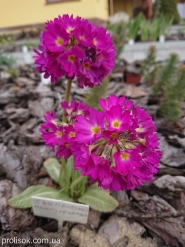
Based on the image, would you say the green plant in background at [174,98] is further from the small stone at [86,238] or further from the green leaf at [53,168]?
the small stone at [86,238]

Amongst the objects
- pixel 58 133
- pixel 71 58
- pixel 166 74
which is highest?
pixel 71 58

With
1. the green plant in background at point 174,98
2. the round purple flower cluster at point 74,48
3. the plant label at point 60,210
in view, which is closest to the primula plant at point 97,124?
the round purple flower cluster at point 74,48

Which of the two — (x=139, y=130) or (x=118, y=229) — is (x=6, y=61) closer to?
(x=118, y=229)

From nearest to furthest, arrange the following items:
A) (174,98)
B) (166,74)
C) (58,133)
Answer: (58,133), (174,98), (166,74)

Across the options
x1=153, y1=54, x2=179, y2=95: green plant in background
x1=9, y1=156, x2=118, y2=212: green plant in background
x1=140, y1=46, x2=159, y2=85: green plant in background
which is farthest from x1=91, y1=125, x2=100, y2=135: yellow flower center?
x1=140, y1=46, x2=159, y2=85: green plant in background

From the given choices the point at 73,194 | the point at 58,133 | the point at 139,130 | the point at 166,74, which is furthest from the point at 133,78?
the point at 139,130

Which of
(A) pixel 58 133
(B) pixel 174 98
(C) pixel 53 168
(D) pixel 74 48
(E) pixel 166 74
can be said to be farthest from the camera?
(E) pixel 166 74
